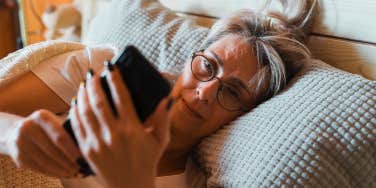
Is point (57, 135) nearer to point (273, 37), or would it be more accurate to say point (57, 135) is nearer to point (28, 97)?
point (28, 97)

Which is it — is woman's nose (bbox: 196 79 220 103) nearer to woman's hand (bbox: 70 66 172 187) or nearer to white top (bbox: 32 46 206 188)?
white top (bbox: 32 46 206 188)

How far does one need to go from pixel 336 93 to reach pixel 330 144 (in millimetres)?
115

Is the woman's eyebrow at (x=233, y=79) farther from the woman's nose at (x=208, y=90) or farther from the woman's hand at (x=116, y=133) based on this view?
the woman's hand at (x=116, y=133)

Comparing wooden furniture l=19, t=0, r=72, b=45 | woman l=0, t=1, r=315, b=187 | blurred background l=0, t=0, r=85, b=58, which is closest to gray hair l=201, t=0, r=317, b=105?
woman l=0, t=1, r=315, b=187

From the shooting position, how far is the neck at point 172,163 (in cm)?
103

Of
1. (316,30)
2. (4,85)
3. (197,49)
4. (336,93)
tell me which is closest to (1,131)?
(4,85)

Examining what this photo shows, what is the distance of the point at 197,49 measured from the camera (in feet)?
3.59

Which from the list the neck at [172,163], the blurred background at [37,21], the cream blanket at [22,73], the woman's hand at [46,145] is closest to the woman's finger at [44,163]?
the woman's hand at [46,145]

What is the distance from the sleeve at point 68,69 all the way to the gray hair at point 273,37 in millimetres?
254

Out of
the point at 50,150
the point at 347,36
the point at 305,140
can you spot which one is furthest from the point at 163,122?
the point at 347,36

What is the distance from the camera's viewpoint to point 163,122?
54cm

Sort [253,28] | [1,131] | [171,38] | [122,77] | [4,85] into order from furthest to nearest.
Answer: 1. [171,38]
2. [253,28]
3. [4,85]
4. [1,131]
5. [122,77]

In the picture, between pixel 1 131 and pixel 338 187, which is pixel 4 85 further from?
pixel 338 187

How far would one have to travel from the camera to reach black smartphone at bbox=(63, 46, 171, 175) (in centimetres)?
55
